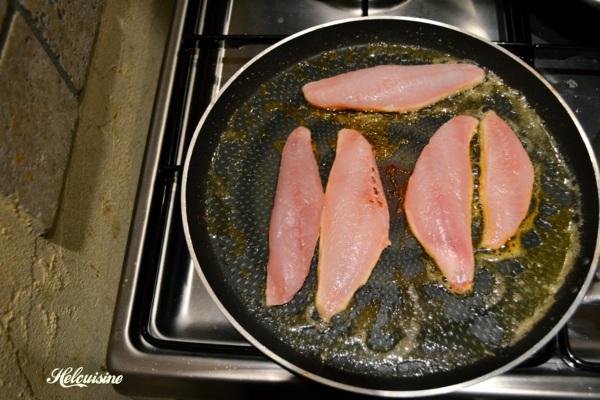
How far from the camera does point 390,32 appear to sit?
99cm

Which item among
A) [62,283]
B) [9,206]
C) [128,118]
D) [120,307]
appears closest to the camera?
[9,206]

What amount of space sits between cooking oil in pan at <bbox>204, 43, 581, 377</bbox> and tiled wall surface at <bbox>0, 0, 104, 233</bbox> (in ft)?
0.90

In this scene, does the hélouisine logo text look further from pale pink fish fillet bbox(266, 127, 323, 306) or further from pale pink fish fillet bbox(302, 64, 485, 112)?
pale pink fish fillet bbox(302, 64, 485, 112)

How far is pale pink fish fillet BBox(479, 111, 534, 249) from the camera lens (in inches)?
32.5

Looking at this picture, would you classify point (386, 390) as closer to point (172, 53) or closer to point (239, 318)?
point (239, 318)

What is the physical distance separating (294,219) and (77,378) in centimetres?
42

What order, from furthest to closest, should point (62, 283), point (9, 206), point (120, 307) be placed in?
point (120, 307), point (62, 283), point (9, 206)

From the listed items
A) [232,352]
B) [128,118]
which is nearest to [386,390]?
[232,352]

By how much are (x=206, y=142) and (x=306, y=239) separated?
0.27 metres

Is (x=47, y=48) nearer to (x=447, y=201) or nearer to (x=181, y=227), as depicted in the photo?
(x=181, y=227)

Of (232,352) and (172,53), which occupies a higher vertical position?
(172,53)

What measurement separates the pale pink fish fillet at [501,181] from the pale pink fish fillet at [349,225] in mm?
186

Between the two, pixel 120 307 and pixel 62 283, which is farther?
pixel 120 307

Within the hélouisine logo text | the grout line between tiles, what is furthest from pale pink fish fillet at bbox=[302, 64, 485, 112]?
the hélouisine logo text
